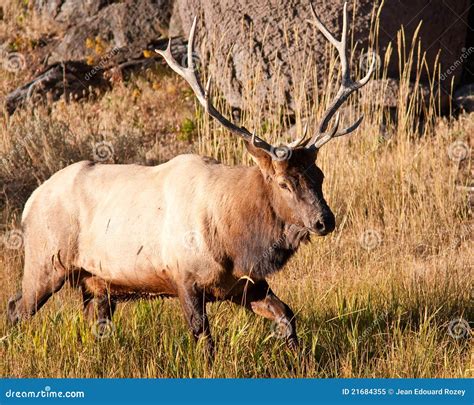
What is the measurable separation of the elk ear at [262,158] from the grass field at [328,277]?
94 cm

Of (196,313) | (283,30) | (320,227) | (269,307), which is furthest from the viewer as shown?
(283,30)

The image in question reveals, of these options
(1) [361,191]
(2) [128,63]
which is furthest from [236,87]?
(2) [128,63]

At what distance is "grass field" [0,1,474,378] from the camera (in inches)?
211

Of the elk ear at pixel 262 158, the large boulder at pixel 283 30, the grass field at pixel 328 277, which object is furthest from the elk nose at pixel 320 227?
the large boulder at pixel 283 30

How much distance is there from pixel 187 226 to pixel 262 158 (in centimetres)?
59

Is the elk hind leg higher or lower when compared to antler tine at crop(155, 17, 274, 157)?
lower

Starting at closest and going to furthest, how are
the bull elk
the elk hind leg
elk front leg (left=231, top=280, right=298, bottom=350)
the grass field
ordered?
the grass field, the bull elk, elk front leg (left=231, top=280, right=298, bottom=350), the elk hind leg

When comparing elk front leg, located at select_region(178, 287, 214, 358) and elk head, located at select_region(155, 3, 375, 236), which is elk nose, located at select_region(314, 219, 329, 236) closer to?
elk head, located at select_region(155, 3, 375, 236)

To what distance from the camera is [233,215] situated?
18.3ft

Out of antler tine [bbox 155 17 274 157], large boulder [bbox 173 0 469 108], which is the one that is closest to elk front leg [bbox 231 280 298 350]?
antler tine [bbox 155 17 274 157]

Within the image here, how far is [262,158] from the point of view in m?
5.53

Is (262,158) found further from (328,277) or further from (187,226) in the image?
(328,277)

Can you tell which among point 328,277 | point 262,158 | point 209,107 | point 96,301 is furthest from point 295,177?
point 328,277

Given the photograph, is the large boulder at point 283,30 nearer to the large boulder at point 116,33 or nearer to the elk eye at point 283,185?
the large boulder at point 116,33
